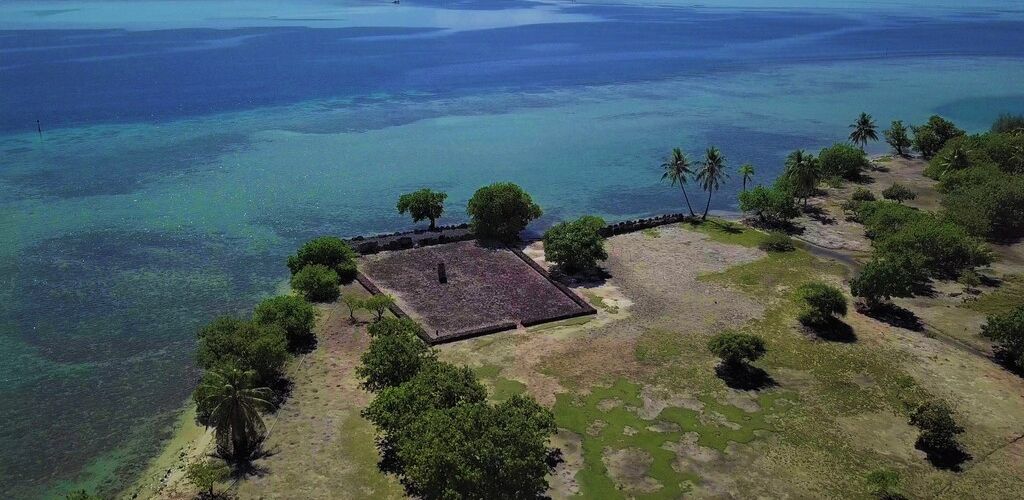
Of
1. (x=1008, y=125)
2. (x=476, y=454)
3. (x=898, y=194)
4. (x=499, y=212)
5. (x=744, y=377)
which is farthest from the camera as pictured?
(x=1008, y=125)

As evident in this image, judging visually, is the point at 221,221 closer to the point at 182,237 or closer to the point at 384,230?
the point at 182,237

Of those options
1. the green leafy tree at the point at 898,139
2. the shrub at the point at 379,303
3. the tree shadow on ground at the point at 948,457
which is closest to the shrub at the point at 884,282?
the tree shadow on ground at the point at 948,457

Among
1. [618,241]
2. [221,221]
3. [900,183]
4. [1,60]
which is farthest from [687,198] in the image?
[1,60]

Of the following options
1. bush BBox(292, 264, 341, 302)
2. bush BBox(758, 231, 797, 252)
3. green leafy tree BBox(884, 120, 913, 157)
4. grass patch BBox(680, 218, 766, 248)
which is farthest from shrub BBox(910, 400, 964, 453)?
green leafy tree BBox(884, 120, 913, 157)

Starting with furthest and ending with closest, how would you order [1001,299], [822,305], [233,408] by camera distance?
[1001,299] < [822,305] < [233,408]

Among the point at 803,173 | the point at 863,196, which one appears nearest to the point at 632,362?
the point at 803,173

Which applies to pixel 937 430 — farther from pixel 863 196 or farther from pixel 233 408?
pixel 863 196
